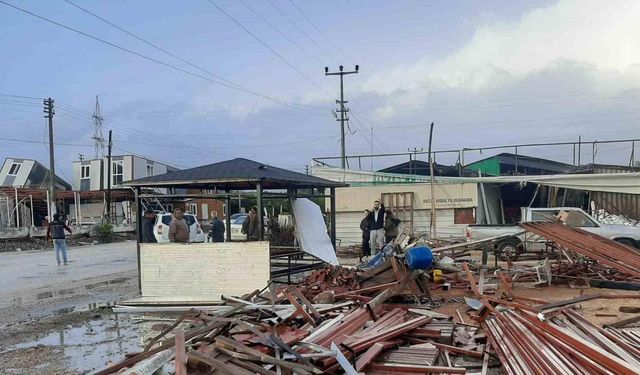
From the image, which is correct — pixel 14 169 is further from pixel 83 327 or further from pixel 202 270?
pixel 83 327

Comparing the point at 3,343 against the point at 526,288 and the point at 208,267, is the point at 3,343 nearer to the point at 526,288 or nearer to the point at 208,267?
the point at 208,267

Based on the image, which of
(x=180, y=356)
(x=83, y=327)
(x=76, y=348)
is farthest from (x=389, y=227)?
(x=180, y=356)

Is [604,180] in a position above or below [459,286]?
above

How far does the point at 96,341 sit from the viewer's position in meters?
7.34

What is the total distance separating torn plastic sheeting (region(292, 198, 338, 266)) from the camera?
Answer: 11.7 m

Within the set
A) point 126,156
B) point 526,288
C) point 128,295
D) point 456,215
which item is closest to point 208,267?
point 128,295

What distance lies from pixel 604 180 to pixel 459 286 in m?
11.9

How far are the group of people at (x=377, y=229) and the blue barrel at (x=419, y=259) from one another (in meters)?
7.72

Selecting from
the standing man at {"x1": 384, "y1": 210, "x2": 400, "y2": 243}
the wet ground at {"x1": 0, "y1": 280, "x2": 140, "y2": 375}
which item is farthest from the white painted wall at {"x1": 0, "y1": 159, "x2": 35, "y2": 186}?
the wet ground at {"x1": 0, "y1": 280, "x2": 140, "y2": 375}

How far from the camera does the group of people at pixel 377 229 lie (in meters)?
16.6

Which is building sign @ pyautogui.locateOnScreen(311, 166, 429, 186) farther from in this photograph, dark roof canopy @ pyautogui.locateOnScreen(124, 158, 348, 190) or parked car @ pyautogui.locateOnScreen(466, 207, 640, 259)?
dark roof canopy @ pyautogui.locateOnScreen(124, 158, 348, 190)

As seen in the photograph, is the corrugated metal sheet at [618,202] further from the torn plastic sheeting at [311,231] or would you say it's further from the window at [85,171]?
the window at [85,171]

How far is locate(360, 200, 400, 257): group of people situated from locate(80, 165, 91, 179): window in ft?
135

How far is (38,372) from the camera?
19.4 ft
